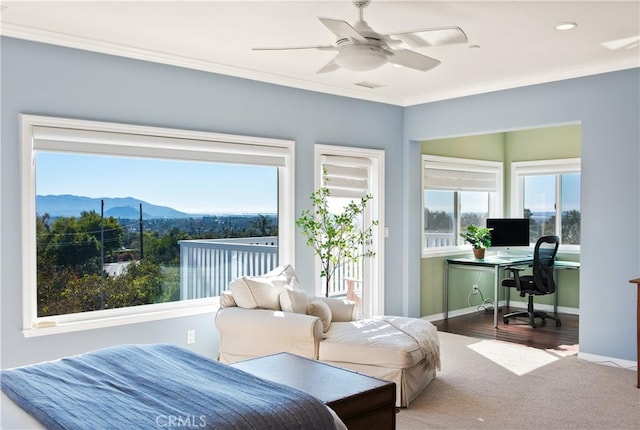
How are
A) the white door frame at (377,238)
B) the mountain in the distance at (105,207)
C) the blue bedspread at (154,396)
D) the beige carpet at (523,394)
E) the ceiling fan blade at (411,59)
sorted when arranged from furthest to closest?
1. the white door frame at (377,238)
2. the mountain in the distance at (105,207)
3. the beige carpet at (523,394)
4. the ceiling fan blade at (411,59)
5. the blue bedspread at (154,396)

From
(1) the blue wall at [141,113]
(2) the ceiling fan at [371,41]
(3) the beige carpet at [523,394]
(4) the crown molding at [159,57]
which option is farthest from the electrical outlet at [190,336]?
(2) the ceiling fan at [371,41]

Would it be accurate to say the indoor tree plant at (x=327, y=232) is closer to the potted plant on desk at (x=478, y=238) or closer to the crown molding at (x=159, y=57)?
the crown molding at (x=159, y=57)

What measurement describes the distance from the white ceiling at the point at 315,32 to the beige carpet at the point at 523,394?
2.58 metres

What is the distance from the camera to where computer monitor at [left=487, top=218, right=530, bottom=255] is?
7.34m

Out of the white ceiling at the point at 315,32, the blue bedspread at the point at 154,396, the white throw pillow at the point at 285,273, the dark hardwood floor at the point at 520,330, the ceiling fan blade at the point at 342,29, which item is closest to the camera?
the blue bedspread at the point at 154,396

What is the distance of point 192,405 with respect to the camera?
6.25 ft

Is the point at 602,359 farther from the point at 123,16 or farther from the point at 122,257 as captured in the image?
the point at 123,16

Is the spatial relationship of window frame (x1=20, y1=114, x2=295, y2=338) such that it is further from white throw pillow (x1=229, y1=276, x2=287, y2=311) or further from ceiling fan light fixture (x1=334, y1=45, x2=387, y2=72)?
ceiling fan light fixture (x1=334, y1=45, x2=387, y2=72)

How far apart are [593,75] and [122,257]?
4305mm

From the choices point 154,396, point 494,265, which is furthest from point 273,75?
point 154,396

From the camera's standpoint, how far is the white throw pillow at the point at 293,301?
4363 mm

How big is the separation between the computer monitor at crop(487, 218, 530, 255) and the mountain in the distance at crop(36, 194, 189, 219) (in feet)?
13.7

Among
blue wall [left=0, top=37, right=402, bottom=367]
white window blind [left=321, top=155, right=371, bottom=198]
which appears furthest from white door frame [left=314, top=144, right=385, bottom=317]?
blue wall [left=0, top=37, right=402, bottom=367]

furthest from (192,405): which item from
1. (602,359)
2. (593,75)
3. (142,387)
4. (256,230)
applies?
(593,75)
